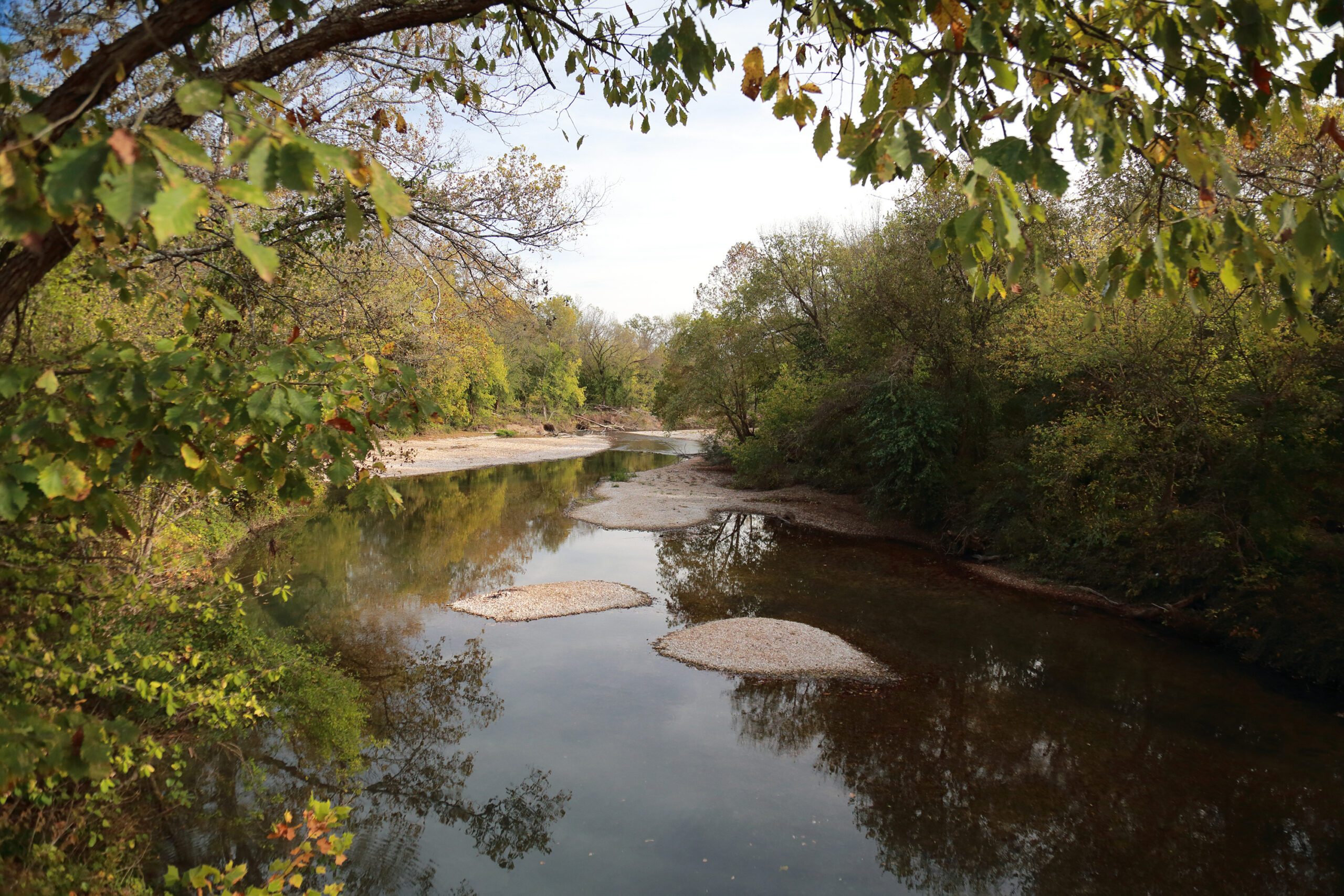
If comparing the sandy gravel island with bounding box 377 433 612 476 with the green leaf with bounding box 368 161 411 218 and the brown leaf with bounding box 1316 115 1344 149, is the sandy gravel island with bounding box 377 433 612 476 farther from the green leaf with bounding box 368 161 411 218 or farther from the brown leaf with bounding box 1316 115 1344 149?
the brown leaf with bounding box 1316 115 1344 149

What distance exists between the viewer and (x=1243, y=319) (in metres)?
11.3

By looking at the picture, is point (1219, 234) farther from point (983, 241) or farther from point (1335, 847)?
point (1335, 847)

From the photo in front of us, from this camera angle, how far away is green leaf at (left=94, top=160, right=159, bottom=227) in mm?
1312

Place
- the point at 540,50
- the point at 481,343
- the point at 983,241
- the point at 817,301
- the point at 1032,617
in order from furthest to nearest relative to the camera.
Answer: the point at 481,343, the point at 817,301, the point at 1032,617, the point at 540,50, the point at 983,241

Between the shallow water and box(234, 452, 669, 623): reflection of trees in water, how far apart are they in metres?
0.23

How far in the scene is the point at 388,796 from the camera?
7.14 m

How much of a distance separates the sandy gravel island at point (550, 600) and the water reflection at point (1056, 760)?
1360 millimetres

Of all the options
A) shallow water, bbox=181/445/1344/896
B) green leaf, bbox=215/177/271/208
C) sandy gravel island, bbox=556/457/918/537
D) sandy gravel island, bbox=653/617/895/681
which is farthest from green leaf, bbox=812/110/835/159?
sandy gravel island, bbox=556/457/918/537

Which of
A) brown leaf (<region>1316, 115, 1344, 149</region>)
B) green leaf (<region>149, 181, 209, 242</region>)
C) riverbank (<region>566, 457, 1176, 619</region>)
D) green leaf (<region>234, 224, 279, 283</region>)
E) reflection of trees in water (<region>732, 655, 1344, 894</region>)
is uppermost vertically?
brown leaf (<region>1316, 115, 1344, 149</region>)

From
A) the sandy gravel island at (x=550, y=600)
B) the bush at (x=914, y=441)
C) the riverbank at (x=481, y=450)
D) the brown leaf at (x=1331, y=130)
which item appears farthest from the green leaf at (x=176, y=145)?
the riverbank at (x=481, y=450)

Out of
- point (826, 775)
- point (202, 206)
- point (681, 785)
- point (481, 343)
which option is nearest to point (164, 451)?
point (202, 206)

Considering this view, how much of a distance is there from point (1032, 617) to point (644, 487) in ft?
56.9

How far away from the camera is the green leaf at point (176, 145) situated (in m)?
1.39

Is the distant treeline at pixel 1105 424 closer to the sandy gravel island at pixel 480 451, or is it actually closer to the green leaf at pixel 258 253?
the green leaf at pixel 258 253
